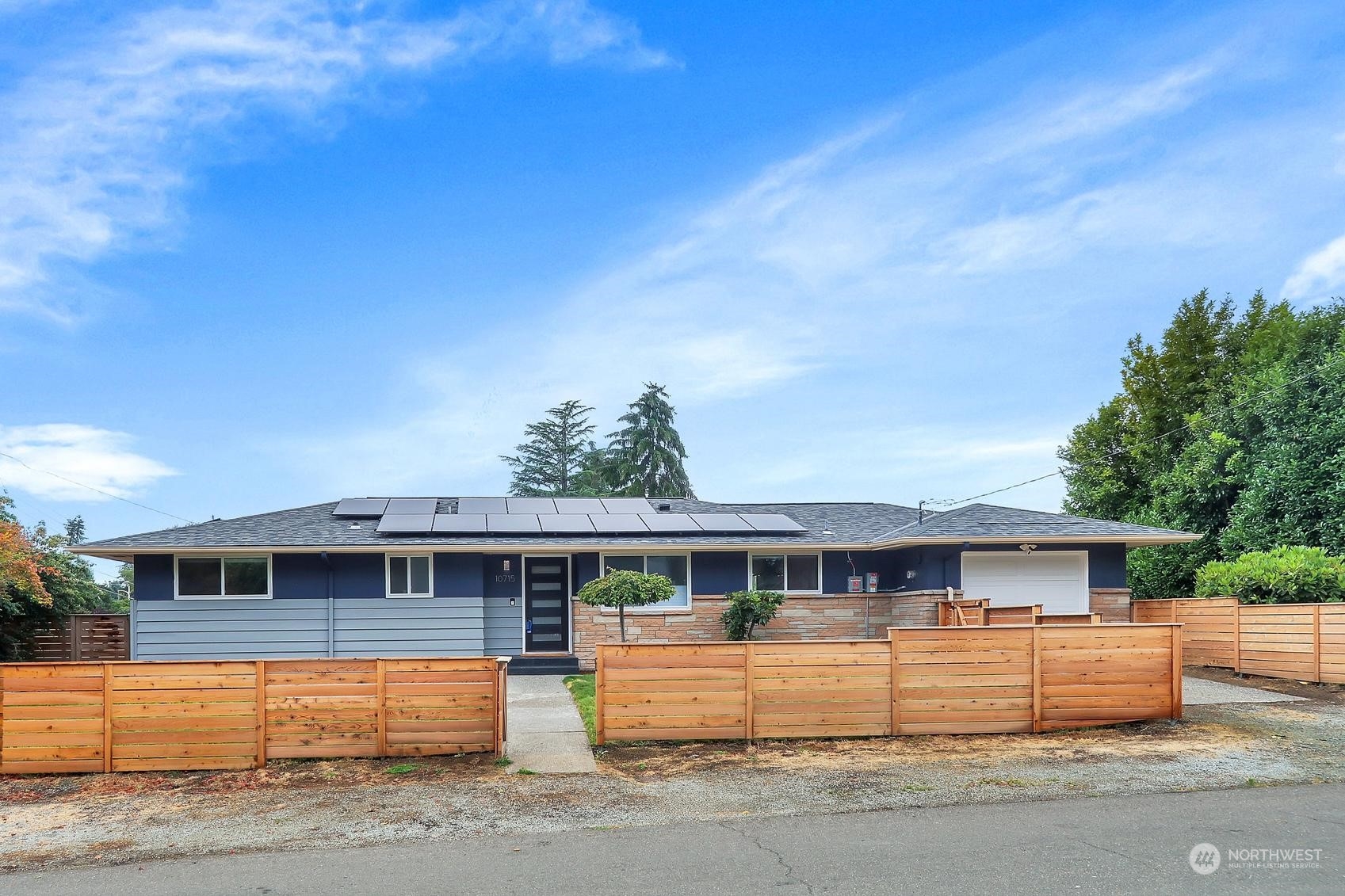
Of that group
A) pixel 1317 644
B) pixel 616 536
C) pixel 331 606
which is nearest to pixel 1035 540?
pixel 1317 644

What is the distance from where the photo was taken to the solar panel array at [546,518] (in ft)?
57.5

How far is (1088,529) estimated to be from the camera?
649 inches

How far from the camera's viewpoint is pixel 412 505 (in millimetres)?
20219

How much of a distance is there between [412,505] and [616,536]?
5405mm

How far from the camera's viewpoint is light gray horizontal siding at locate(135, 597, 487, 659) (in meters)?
16.0

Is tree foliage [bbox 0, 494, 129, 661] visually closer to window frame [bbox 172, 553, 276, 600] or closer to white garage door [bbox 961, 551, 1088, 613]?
window frame [bbox 172, 553, 276, 600]

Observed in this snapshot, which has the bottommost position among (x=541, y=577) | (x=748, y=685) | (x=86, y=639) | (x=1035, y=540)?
(x=86, y=639)

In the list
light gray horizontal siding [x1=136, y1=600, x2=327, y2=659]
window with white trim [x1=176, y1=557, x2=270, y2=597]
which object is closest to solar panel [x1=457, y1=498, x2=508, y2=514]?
light gray horizontal siding [x1=136, y1=600, x2=327, y2=659]

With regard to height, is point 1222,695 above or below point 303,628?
below

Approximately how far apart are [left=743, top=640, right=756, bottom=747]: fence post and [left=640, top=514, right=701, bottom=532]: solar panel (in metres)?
7.33

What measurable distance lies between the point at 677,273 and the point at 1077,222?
819cm

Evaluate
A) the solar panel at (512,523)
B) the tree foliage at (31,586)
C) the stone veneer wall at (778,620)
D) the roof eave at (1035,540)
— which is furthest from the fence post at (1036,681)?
the tree foliage at (31,586)

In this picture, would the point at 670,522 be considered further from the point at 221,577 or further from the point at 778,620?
the point at 221,577

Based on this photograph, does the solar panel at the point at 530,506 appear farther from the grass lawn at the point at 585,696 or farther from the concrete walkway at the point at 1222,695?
the concrete walkway at the point at 1222,695
